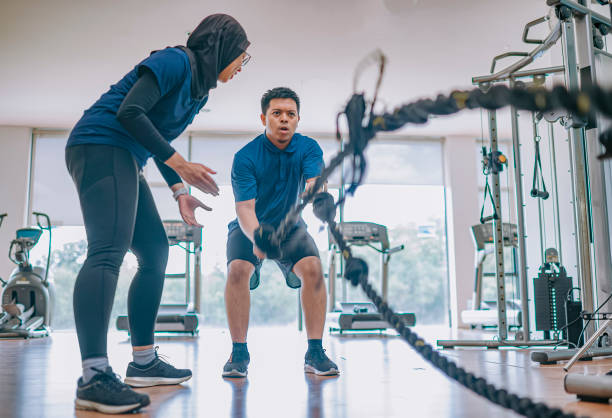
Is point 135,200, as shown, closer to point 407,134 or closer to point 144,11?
point 144,11

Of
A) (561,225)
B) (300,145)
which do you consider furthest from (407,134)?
(300,145)

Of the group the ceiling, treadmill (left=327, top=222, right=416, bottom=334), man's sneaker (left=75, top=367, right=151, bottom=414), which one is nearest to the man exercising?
man's sneaker (left=75, top=367, right=151, bottom=414)

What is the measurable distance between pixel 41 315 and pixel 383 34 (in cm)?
439

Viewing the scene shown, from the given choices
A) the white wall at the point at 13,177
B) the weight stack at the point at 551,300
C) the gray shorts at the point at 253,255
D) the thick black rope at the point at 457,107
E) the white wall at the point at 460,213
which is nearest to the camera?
the thick black rope at the point at 457,107

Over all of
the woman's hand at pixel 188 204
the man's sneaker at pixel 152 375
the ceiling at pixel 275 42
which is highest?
the ceiling at pixel 275 42

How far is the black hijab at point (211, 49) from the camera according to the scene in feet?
5.25

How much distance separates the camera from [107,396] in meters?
1.30

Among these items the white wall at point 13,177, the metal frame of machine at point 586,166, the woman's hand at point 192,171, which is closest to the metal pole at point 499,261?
the metal frame of machine at point 586,166

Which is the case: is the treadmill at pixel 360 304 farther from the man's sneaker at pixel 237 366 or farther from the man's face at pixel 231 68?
the man's face at pixel 231 68

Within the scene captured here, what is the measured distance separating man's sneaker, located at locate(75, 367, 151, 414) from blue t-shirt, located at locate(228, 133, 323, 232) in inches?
38.3

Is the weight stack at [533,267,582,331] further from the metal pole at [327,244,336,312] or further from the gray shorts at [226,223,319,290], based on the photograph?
the metal pole at [327,244,336,312]

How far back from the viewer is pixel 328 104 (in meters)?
6.73

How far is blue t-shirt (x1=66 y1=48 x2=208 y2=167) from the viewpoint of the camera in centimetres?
147

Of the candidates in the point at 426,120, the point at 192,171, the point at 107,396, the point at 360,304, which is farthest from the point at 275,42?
the point at 426,120
